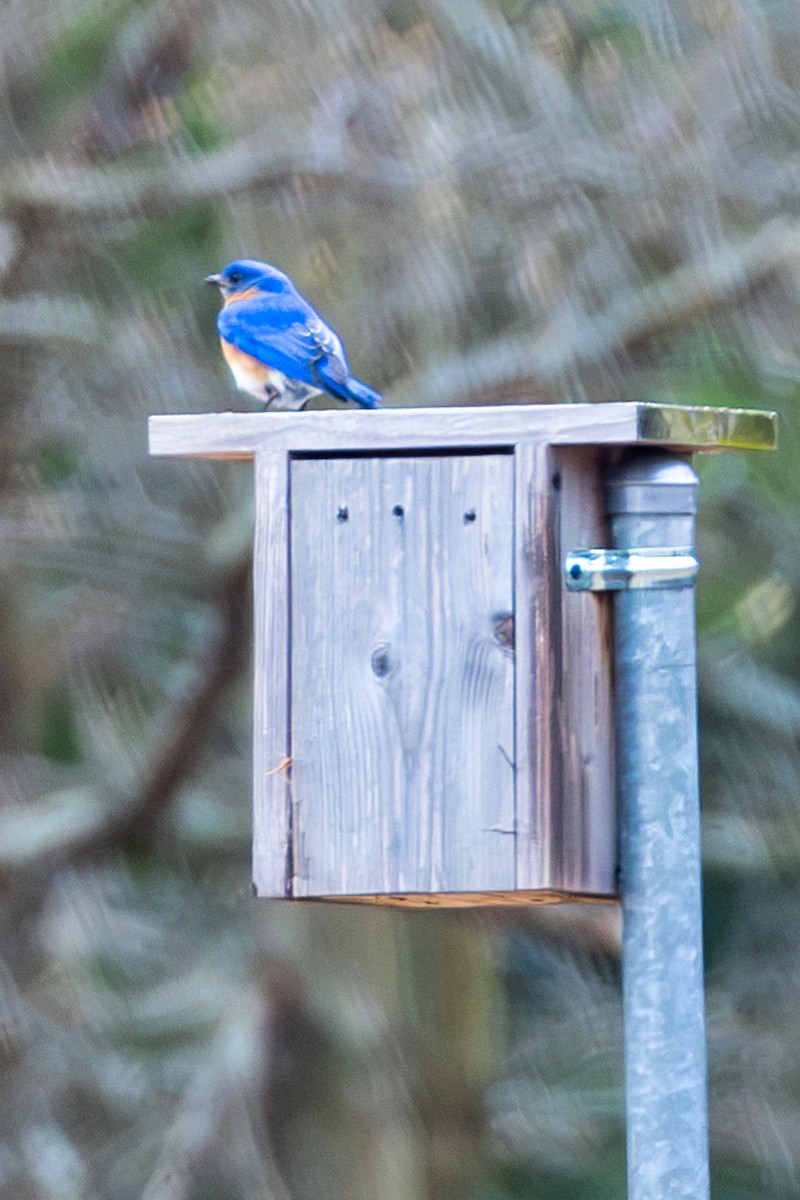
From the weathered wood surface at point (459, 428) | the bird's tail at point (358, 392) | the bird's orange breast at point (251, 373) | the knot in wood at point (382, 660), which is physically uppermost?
the bird's orange breast at point (251, 373)

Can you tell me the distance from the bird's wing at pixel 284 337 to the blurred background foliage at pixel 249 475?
4.15 feet

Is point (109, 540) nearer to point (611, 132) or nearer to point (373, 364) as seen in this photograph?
point (373, 364)

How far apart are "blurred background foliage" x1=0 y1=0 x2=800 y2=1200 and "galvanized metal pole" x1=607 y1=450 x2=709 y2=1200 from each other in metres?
2.49

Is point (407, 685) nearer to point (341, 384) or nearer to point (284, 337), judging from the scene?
point (341, 384)

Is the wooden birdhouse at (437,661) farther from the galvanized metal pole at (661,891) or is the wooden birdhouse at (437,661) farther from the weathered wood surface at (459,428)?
the galvanized metal pole at (661,891)

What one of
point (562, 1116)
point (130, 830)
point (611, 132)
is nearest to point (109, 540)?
point (130, 830)

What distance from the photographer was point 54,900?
602cm

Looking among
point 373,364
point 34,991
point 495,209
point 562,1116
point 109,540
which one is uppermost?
point 495,209

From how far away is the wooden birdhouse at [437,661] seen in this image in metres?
2.69

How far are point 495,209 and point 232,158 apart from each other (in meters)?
0.61

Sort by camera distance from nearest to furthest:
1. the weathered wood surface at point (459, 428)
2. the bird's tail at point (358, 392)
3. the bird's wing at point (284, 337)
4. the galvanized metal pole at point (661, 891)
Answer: the galvanized metal pole at point (661, 891), the weathered wood surface at point (459, 428), the bird's tail at point (358, 392), the bird's wing at point (284, 337)

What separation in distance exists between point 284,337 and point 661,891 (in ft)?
4.76

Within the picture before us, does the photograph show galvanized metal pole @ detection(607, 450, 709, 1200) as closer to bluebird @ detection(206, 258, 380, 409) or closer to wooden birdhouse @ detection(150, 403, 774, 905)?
wooden birdhouse @ detection(150, 403, 774, 905)

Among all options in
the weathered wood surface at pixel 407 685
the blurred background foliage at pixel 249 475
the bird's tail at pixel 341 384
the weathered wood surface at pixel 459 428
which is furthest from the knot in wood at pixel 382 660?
the blurred background foliage at pixel 249 475
